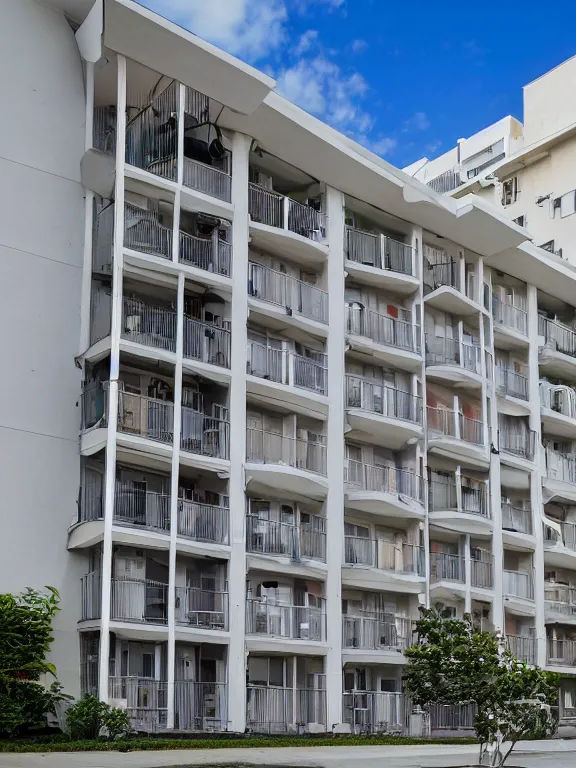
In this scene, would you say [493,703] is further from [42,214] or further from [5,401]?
[42,214]

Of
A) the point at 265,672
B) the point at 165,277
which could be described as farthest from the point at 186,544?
the point at 165,277

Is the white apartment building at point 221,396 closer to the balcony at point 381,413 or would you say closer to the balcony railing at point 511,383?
the balcony at point 381,413

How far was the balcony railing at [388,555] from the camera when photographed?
39.0 m

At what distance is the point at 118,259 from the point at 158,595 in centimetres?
919

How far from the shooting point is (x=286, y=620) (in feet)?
117

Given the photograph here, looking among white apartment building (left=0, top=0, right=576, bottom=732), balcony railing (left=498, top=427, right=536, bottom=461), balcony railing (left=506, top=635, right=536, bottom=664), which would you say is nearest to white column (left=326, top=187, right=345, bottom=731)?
white apartment building (left=0, top=0, right=576, bottom=732)

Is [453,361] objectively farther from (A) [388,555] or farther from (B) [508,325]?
(A) [388,555]

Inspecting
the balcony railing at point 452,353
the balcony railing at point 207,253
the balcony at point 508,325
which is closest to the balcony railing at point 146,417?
the balcony railing at point 207,253

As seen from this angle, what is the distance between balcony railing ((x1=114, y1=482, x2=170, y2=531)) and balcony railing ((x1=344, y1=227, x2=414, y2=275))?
12285 millimetres

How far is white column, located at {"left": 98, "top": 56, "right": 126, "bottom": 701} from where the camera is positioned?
30672 millimetres

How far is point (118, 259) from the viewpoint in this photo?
33562mm

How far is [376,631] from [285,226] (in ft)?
43.0

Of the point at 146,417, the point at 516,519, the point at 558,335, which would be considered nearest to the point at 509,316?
the point at 558,335

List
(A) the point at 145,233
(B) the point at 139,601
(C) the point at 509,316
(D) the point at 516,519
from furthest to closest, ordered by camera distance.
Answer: (C) the point at 509,316
(D) the point at 516,519
(A) the point at 145,233
(B) the point at 139,601
